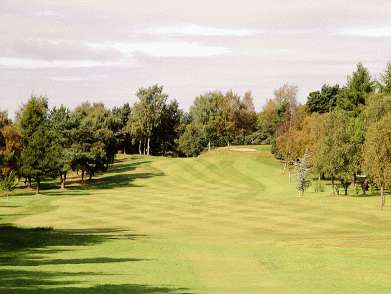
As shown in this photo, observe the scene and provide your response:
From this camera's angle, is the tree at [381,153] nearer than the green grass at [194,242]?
No

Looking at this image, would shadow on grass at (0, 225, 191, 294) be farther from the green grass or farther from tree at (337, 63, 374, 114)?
tree at (337, 63, 374, 114)

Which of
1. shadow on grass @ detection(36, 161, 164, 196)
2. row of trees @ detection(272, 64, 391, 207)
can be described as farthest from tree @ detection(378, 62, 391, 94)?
shadow on grass @ detection(36, 161, 164, 196)

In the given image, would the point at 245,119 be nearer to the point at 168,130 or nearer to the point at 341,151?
the point at 168,130

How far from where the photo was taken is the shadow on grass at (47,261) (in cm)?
2252

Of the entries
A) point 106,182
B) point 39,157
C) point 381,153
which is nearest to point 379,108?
point 381,153

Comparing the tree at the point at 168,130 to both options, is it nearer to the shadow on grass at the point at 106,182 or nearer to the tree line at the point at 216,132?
the tree line at the point at 216,132

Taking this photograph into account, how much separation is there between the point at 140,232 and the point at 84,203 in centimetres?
3085

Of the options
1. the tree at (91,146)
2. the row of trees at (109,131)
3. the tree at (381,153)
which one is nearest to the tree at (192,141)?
the row of trees at (109,131)

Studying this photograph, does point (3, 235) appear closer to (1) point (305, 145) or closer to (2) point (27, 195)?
(2) point (27, 195)

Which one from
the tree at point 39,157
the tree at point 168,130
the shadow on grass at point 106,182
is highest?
the tree at point 168,130

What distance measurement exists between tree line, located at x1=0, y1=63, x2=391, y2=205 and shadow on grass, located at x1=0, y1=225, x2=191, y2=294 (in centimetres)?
695

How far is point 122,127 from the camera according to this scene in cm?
18100

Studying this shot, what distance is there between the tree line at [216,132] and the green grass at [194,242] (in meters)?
5.74

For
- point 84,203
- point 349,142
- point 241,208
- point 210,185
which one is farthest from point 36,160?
point 349,142
